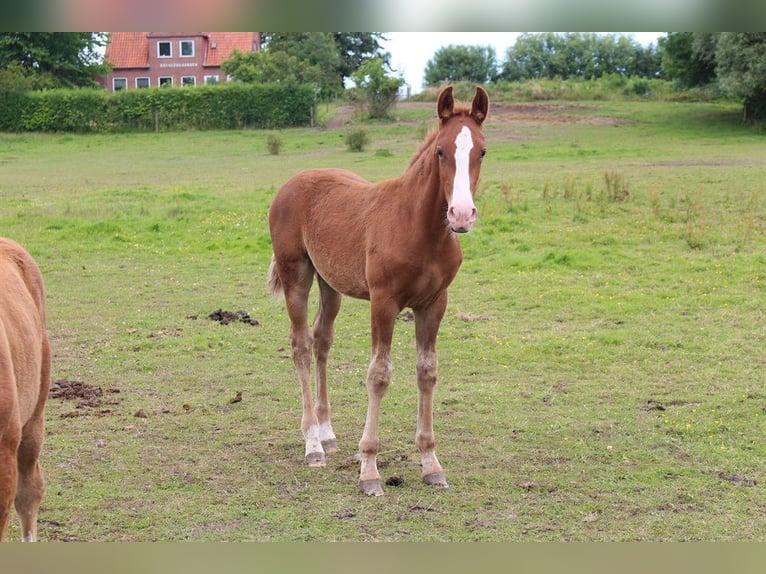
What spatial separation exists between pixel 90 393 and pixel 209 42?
44165 mm

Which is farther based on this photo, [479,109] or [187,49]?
[187,49]

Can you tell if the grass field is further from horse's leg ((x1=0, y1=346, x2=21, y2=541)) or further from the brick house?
the brick house

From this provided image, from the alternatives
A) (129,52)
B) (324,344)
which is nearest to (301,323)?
(324,344)

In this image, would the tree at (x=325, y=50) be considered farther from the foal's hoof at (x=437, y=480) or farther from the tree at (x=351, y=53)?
the foal's hoof at (x=437, y=480)

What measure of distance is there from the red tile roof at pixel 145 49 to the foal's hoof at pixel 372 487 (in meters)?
42.4

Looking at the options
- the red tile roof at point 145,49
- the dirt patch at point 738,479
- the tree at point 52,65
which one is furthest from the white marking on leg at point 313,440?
the red tile roof at point 145,49

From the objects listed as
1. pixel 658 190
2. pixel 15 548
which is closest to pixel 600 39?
pixel 658 190

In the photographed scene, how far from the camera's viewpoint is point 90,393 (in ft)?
24.6

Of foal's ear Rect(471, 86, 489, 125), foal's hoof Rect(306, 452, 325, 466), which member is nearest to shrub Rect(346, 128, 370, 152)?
foal's hoof Rect(306, 452, 325, 466)

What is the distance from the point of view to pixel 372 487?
5445 millimetres

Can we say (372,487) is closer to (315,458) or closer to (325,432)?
(315,458)

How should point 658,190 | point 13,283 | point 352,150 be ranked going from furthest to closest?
point 352,150
point 658,190
point 13,283

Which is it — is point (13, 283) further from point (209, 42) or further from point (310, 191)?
point (209, 42)

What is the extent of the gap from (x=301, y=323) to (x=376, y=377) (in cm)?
106
